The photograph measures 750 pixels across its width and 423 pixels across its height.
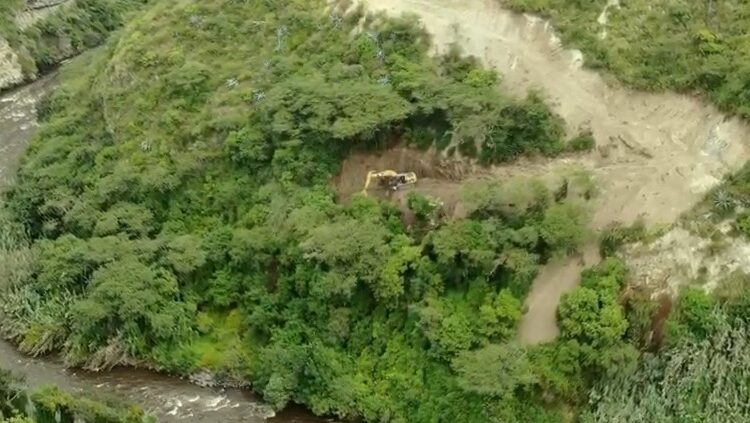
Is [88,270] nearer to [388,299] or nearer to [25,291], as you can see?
[25,291]

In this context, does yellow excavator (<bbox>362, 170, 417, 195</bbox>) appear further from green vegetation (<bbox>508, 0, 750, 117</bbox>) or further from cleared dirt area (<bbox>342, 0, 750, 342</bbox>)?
green vegetation (<bbox>508, 0, 750, 117</bbox>)

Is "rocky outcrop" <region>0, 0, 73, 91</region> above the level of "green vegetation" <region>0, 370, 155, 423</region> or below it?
above

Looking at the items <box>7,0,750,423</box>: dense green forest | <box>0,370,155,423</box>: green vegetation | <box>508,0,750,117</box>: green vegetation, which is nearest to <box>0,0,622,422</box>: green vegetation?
<box>7,0,750,423</box>: dense green forest

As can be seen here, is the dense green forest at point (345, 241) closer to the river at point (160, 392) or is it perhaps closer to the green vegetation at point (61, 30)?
the river at point (160, 392)

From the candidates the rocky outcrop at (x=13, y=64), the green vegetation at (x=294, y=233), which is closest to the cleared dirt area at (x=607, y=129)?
the green vegetation at (x=294, y=233)

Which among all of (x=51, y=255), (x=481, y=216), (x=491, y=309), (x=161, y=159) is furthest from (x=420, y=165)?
(x=51, y=255)

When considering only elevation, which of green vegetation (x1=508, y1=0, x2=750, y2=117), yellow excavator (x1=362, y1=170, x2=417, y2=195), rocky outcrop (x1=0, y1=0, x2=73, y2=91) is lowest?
rocky outcrop (x1=0, y1=0, x2=73, y2=91)
